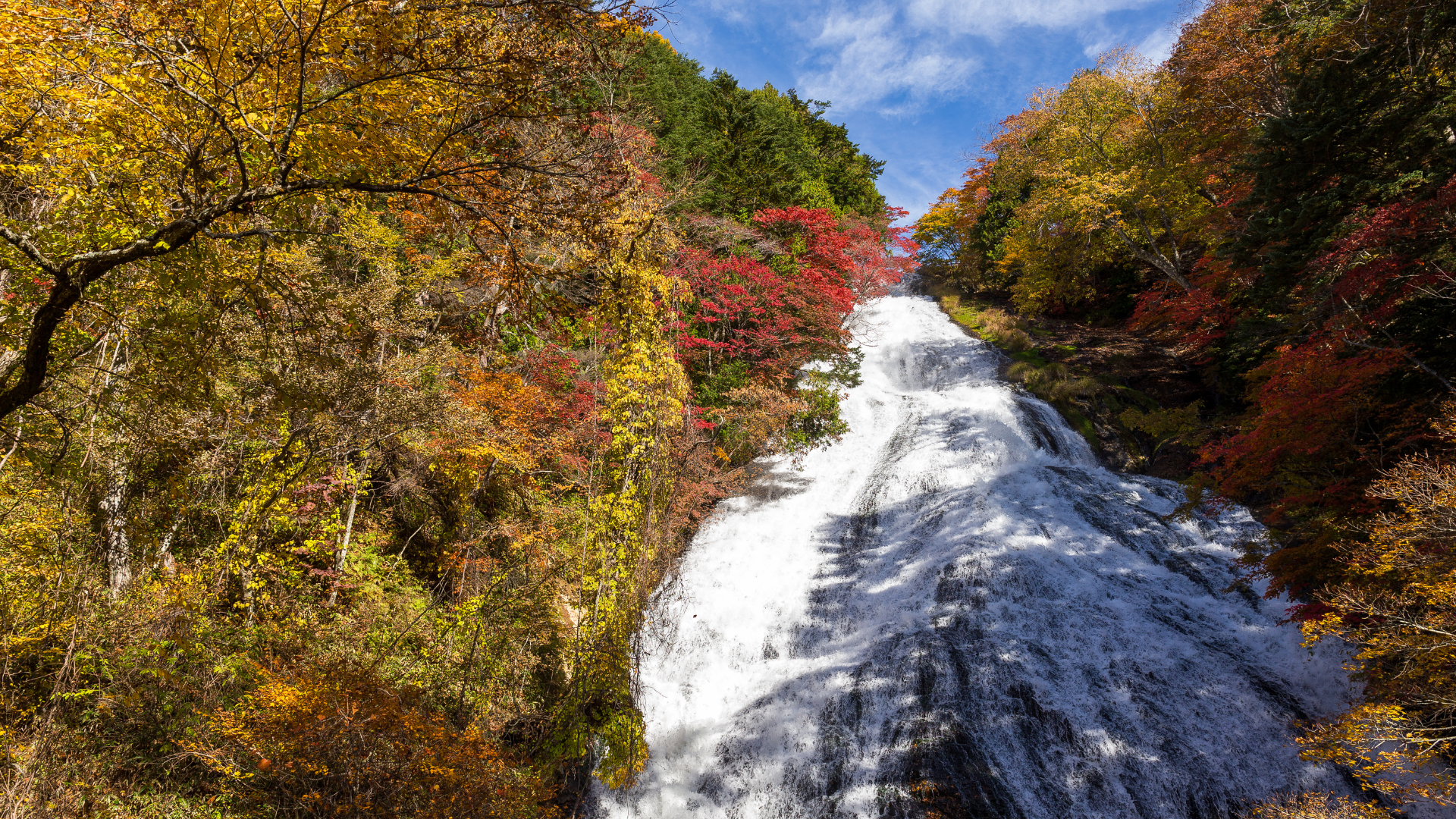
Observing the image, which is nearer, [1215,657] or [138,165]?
[138,165]

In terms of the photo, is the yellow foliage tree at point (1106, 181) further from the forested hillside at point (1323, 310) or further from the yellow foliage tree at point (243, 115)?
the yellow foliage tree at point (243, 115)

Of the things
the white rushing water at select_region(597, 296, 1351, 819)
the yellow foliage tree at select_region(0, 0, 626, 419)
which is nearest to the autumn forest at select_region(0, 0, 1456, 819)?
the yellow foliage tree at select_region(0, 0, 626, 419)

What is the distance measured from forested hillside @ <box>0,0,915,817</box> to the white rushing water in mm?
1782

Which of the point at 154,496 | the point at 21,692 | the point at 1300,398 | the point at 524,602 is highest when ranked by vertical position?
the point at 1300,398

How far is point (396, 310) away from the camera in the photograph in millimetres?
9781

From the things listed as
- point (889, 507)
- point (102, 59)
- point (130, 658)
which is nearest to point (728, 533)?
point (889, 507)

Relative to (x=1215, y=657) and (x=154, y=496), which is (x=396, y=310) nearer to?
(x=154, y=496)

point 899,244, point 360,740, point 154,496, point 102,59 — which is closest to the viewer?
point 102,59

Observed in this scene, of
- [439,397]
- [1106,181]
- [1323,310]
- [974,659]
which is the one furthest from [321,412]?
[1106,181]

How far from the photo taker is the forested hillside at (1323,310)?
225 inches

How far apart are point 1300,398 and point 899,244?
2047cm

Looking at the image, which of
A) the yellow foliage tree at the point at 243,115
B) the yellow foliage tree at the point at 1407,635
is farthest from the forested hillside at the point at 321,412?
the yellow foliage tree at the point at 1407,635

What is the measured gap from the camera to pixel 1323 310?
920cm

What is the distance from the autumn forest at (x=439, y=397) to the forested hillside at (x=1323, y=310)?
Answer: 0.24 ft
